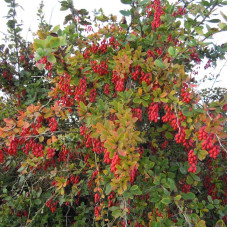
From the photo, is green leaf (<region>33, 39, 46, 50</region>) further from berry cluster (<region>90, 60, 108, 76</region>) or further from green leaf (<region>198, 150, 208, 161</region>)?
green leaf (<region>198, 150, 208, 161</region>)

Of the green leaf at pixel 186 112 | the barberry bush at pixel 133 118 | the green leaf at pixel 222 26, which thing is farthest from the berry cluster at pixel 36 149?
the green leaf at pixel 222 26

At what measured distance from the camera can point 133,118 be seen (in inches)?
58.5

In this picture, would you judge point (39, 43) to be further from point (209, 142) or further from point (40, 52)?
point (209, 142)

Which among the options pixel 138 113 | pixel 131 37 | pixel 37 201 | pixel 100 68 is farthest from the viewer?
pixel 37 201

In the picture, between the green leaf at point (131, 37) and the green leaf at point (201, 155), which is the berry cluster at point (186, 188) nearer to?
the green leaf at point (201, 155)

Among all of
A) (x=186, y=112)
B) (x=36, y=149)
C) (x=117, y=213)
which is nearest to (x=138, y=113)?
(x=186, y=112)

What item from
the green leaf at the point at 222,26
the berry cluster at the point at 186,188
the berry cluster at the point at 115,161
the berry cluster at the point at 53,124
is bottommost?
the berry cluster at the point at 186,188

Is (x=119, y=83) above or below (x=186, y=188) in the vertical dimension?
above

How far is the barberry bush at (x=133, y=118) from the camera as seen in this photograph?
4.80ft

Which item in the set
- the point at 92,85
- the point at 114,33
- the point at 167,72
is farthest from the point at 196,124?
the point at 114,33

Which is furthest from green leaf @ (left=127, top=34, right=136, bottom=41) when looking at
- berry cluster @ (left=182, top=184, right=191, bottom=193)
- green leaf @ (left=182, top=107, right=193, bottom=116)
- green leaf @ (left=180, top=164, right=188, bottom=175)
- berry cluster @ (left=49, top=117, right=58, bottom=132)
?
berry cluster @ (left=182, top=184, right=191, bottom=193)

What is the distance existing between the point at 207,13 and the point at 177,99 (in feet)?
2.61

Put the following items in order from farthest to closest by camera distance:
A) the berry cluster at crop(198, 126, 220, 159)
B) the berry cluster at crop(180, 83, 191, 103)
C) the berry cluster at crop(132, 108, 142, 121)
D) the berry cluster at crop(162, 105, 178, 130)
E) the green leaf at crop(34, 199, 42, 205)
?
the green leaf at crop(34, 199, 42, 205) < the berry cluster at crop(132, 108, 142, 121) < the berry cluster at crop(162, 105, 178, 130) < the berry cluster at crop(180, 83, 191, 103) < the berry cluster at crop(198, 126, 220, 159)

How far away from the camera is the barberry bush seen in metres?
1.46
